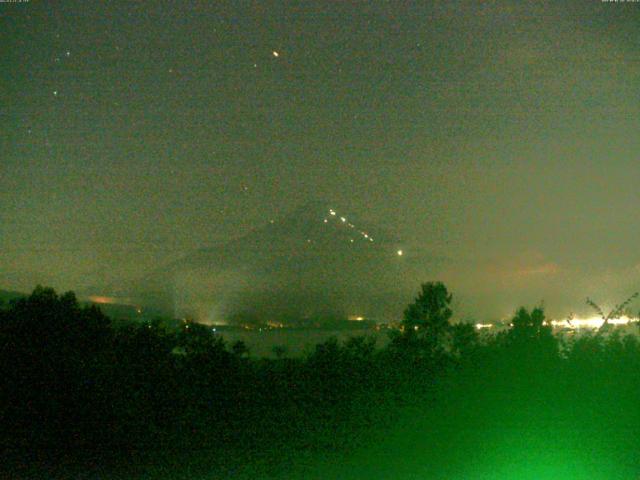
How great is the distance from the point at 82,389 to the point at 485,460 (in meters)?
4.72

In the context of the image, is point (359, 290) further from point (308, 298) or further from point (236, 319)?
point (236, 319)

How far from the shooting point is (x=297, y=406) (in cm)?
964

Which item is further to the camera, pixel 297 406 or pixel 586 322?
pixel 586 322

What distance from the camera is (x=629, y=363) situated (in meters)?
10.2

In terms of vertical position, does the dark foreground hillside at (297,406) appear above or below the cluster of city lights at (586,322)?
below

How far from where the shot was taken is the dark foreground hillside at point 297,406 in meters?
8.26

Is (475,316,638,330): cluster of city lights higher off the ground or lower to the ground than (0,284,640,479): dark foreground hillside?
higher

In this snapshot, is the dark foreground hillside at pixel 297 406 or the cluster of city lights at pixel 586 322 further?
the cluster of city lights at pixel 586 322

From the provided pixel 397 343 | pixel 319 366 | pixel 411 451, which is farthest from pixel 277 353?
pixel 411 451

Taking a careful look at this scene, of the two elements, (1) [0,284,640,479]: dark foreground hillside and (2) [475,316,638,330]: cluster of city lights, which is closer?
(1) [0,284,640,479]: dark foreground hillside

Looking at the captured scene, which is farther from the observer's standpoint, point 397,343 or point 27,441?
point 397,343

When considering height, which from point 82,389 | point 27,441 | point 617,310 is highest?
point 617,310

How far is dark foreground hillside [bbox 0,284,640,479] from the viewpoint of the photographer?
8258mm

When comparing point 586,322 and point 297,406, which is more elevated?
point 586,322
